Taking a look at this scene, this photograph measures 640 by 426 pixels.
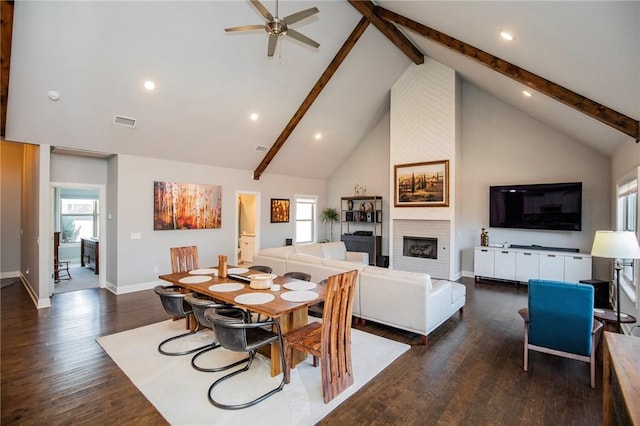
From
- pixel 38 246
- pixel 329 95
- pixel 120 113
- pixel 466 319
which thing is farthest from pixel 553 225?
pixel 38 246

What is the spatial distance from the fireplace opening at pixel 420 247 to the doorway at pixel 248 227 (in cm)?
412

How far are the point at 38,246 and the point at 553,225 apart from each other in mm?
9934

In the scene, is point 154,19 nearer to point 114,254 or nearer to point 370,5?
point 370,5

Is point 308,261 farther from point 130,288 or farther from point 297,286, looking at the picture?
point 130,288

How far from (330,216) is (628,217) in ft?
23.5

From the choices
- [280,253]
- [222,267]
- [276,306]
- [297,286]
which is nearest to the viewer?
[276,306]

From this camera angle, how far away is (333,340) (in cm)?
271

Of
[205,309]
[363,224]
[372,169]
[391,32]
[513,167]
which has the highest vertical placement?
[391,32]

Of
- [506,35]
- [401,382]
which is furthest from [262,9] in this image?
[401,382]

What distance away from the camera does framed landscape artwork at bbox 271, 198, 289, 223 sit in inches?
359

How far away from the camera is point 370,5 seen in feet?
18.4

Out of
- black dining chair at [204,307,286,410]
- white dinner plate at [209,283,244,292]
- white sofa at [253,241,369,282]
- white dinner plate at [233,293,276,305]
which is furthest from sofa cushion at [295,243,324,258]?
black dining chair at [204,307,286,410]

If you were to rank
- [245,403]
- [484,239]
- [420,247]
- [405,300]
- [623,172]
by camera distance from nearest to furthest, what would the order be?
[245,403] → [405,300] → [623,172] → [484,239] → [420,247]

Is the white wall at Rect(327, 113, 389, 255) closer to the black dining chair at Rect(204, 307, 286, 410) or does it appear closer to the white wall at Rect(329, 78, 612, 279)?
the white wall at Rect(329, 78, 612, 279)
